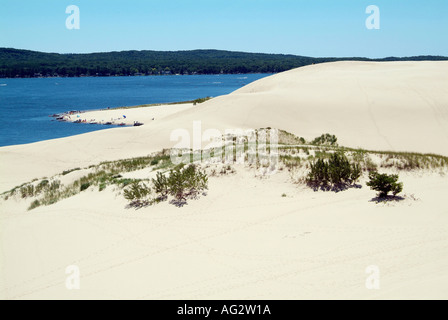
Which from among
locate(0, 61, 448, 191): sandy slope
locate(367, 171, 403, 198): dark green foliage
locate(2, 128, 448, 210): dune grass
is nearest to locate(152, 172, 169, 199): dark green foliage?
locate(2, 128, 448, 210): dune grass

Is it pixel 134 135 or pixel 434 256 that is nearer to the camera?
pixel 434 256

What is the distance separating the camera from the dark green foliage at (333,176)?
827 cm

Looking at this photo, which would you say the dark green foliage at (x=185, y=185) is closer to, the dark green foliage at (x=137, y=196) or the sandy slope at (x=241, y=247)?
the sandy slope at (x=241, y=247)

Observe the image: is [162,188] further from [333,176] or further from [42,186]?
[42,186]

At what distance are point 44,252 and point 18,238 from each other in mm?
1368

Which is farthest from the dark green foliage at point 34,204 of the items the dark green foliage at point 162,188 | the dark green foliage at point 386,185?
the dark green foliage at point 386,185

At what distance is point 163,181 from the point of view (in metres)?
8.49

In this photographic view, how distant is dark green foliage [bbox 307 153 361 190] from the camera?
326 inches

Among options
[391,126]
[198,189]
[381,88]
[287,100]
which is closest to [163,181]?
[198,189]

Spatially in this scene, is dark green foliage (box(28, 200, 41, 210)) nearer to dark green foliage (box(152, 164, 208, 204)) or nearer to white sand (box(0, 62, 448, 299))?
white sand (box(0, 62, 448, 299))

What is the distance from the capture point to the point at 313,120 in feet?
76.5

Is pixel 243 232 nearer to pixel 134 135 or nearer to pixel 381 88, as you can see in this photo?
pixel 134 135

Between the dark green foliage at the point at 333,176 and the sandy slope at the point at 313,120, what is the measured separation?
11807 mm

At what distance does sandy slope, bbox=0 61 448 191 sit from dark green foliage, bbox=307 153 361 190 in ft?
38.7
